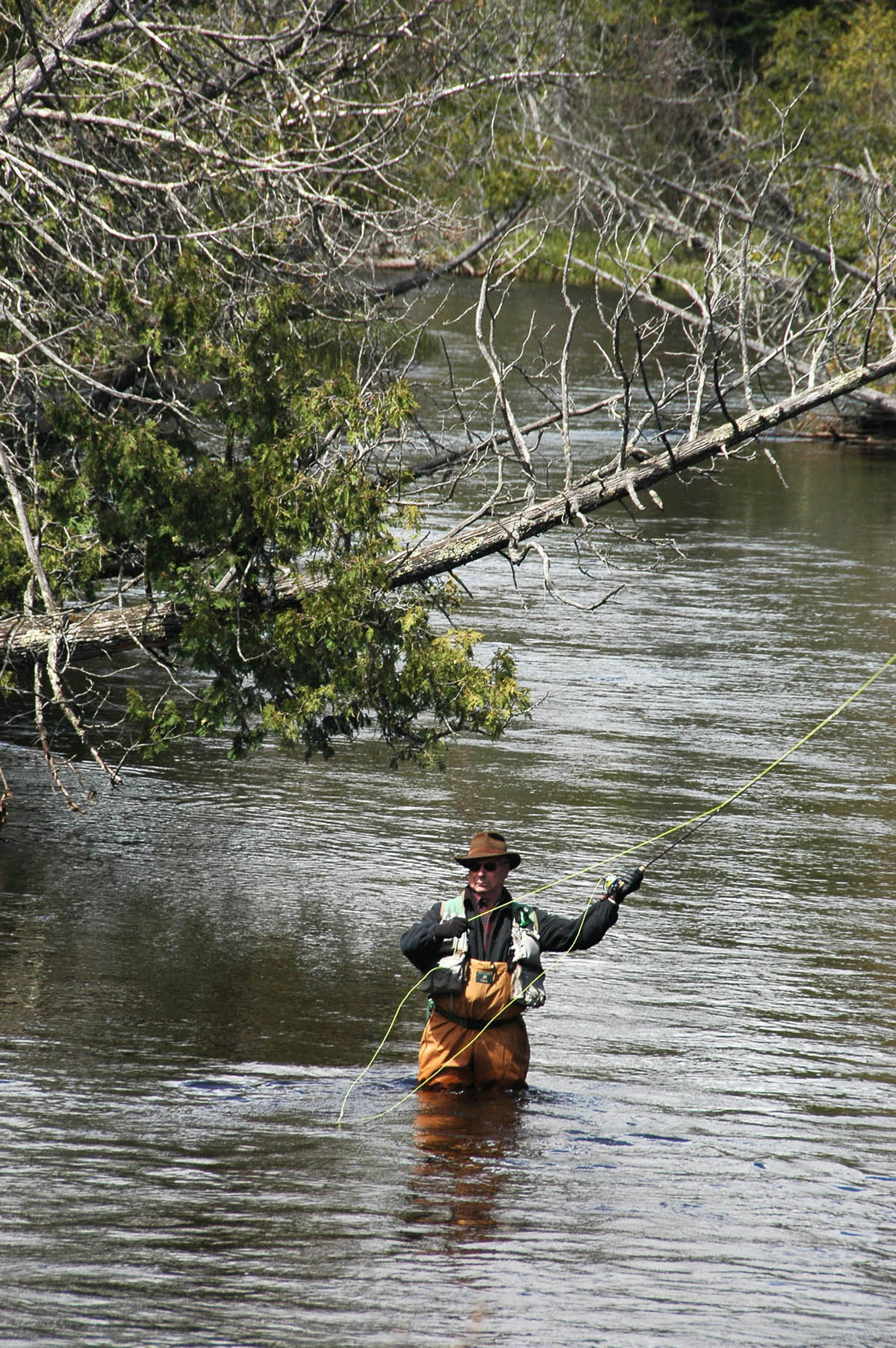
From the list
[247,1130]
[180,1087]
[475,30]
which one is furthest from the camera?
[475,30]

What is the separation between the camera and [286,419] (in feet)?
33.6

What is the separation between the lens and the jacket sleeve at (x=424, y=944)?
6973mm

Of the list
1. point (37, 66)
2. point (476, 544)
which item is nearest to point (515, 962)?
point (476, 544)

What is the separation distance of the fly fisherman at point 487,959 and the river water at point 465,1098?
0.22 m

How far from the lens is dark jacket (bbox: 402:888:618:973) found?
6.98 metres

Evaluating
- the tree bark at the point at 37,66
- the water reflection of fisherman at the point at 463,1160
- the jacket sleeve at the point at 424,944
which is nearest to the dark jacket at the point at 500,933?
the jacket sleeve at the point at 424,944

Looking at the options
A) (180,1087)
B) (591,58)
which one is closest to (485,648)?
(180,1087)

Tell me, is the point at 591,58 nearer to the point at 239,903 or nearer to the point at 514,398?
the point at 514,398

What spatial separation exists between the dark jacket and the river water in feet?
2.22

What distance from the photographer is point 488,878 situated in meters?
7.13

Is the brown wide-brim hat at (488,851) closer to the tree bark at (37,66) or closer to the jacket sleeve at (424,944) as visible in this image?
the jacket sleeve at (424,944)

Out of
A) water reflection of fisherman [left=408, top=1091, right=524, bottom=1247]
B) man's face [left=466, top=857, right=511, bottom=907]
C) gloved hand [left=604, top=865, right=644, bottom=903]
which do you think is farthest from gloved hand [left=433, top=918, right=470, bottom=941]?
water reflection of fisherman [left=408, top=1091, right=524, bottom=1247]

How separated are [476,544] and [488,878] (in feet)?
11.4

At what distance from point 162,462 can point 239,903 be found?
2578 millimetres
